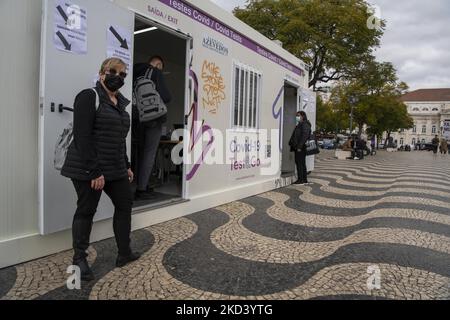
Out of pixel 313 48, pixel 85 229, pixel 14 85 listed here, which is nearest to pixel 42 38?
pixel 14 85

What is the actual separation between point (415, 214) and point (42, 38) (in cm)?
589

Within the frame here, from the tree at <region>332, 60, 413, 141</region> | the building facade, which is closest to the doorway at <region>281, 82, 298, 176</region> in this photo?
the tree at <region>332, 60, 413, 141</region>

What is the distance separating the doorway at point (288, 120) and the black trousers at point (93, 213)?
7149 millimetres

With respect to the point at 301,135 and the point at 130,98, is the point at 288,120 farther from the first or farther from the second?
the point at 130,98

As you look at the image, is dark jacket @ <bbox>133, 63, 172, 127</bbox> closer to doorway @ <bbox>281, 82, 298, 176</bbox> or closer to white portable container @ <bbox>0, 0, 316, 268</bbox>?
white portable container @ <bbox>0, 0, 316, 268</bbox>

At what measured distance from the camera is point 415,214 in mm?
5973

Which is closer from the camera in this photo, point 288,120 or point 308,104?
point 288,120

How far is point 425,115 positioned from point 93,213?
391ft

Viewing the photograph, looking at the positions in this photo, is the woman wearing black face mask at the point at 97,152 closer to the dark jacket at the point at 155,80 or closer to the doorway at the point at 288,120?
the dark jacket at the point at 155,80

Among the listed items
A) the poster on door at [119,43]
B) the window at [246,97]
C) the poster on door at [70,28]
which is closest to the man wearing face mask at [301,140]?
the window at [246,97]

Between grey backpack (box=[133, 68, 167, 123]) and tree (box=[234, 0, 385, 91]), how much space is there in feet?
47.7

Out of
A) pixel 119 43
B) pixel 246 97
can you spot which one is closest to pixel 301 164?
pixel 246 97

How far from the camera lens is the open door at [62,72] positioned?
339 cm

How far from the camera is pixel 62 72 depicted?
3516mm
